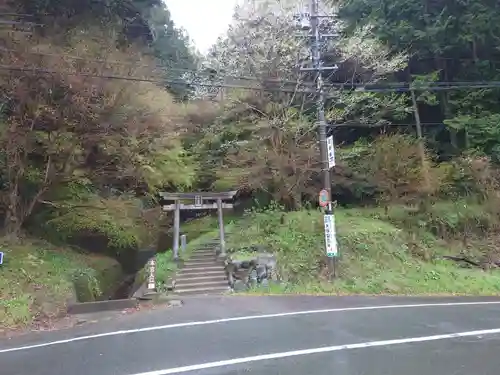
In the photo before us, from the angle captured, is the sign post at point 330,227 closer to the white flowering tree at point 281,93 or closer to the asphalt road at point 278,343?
the asphalt road at point 278,343

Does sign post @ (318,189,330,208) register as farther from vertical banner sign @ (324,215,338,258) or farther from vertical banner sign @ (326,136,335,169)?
vertical banner sign @ (326,136,335,169)

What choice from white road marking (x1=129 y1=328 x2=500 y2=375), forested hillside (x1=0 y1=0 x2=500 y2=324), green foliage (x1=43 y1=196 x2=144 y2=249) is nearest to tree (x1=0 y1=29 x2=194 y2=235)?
forested hillside (x1=0 y1=0 x2=500 y2=324)

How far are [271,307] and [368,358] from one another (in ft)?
14.5

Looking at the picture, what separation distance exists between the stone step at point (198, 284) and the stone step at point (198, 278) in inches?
2.0

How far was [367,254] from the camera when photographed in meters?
13.5

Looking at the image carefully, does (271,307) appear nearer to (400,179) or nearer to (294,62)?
(400,179)

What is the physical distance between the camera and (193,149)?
2023 cm

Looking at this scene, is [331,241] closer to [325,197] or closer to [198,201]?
[325,197]

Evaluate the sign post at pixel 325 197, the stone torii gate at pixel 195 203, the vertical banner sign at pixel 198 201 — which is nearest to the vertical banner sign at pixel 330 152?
the sign post at pixel 325 197

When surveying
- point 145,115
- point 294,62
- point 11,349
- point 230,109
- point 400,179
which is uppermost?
point 294,62

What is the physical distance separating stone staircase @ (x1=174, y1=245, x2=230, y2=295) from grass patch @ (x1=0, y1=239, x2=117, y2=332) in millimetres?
2923

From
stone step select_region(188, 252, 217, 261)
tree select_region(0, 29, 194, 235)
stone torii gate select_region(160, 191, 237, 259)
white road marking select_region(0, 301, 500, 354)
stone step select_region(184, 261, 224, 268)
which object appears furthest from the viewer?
stone torii gate select_region(160, 191, 237, 259)

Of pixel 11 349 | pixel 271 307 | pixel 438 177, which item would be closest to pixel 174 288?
pixel 271 307

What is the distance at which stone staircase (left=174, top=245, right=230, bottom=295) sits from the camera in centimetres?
1221
